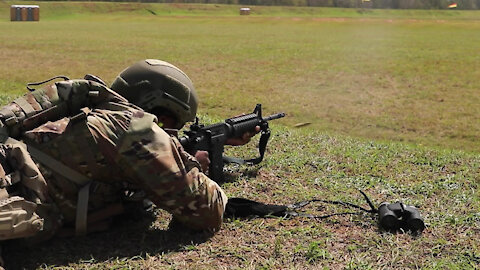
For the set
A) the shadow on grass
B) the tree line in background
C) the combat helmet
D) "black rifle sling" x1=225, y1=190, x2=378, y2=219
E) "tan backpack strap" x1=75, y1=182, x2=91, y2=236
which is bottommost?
the shadow on grass

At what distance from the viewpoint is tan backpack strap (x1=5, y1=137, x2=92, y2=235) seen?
12.0 ft

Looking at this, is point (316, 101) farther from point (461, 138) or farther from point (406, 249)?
point (406, 249)

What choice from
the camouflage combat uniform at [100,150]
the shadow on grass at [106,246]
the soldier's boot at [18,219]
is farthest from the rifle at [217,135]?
the soldier's boot at [18,219]

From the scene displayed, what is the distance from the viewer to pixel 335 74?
17.7 m

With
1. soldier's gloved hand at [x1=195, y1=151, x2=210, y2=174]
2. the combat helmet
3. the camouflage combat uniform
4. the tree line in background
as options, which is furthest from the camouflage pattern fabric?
the tree line in background

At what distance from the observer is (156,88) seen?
4184 millimetres

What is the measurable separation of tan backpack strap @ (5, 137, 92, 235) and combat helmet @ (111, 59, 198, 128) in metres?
0.71

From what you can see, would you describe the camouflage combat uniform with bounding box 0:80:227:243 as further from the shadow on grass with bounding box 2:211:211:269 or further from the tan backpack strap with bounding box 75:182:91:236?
the shadow on grass with bounding box 2:211:211:269

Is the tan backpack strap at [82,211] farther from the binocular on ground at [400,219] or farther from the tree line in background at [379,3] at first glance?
the tree line in background at [379,3]

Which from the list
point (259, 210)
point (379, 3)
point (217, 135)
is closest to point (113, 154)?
point (259, 210)

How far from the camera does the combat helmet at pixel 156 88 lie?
13.7 ft

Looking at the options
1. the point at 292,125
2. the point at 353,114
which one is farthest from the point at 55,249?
the point at 353,114

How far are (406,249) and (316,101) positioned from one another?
9.56 meters

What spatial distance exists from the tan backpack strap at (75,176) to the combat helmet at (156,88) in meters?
0.71
